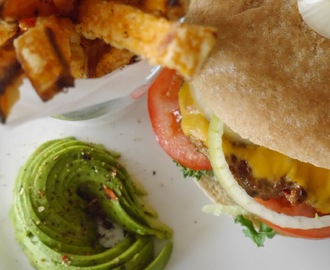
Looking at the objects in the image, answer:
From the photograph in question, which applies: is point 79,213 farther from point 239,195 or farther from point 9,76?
point 9,76

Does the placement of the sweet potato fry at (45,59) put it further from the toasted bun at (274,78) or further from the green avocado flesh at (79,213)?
the green avocado flesh at (79,213)

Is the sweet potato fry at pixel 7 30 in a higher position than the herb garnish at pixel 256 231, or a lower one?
higher

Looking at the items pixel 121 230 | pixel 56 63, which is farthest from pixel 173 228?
pixel 56 63

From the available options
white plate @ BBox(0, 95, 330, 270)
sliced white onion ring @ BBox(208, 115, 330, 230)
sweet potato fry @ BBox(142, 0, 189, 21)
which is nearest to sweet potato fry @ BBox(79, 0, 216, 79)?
sweet potato fry @ BBox(142, 0, 189, 21)

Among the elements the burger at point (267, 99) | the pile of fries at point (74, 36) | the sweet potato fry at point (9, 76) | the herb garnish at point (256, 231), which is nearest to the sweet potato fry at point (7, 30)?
the pile of fries at point (74, 36)

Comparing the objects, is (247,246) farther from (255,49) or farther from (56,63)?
(56,63)
